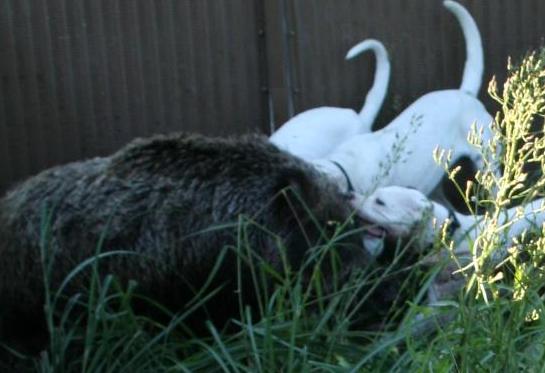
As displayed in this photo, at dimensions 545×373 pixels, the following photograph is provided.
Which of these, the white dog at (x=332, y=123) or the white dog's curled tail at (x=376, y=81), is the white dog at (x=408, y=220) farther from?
the white dog's curled tail at (x=376, y=81)

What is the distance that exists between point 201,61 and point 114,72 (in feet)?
1.78

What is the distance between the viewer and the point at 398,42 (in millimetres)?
8031

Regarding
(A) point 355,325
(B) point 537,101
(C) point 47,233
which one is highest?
(B) point 537,101

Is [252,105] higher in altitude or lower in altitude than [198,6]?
lower

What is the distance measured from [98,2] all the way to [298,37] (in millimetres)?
1240

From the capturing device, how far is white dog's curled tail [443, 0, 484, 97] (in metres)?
7.71

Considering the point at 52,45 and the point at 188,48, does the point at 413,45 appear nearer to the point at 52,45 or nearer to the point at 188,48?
the point at 188,48

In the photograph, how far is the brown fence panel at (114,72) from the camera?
25.5ft

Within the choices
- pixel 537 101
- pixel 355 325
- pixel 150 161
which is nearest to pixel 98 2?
pixel 150 161

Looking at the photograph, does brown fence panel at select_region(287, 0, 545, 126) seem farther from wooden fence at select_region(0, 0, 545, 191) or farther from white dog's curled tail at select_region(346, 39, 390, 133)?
white dog's curled tail at select_region(346, 39, 390, 133)

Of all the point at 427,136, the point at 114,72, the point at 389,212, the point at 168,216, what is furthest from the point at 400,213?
the point at 114,72

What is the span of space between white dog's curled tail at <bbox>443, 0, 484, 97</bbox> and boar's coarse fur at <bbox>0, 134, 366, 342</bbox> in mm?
3038

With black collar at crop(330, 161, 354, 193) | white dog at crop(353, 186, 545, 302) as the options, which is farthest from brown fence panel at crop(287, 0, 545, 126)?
white dog at crop(353, 186, 545, 302)

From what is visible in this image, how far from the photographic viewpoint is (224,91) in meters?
8.02
